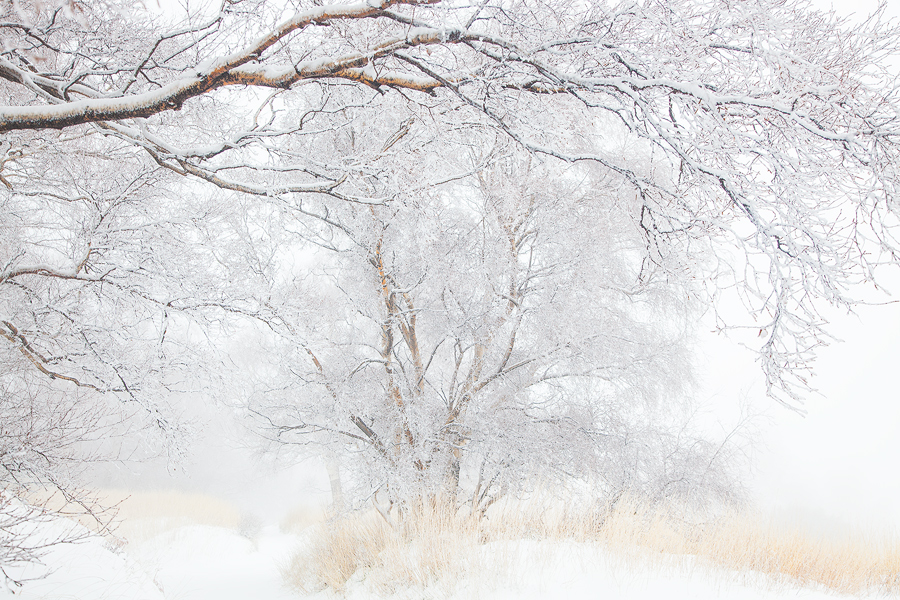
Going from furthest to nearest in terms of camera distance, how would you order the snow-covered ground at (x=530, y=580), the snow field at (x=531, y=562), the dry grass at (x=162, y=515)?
1. the dry grass at (x=162, y=515)
2. the snow field at (x=531, y=562)
3. the snow-covered ground at (x=530, y=580)

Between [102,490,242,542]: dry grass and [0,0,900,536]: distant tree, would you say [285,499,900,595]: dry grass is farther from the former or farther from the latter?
[102,490,242,542]: dry grass

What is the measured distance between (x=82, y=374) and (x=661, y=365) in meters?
6.35

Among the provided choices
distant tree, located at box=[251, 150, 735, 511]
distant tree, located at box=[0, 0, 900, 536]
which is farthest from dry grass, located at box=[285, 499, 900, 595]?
distant tree, located at box=[0, 0, 900, 536]

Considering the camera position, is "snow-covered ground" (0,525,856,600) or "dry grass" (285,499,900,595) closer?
"snow-covered ground" (0,525,856,600)

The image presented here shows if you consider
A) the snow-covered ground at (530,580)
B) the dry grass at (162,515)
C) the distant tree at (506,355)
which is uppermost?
the distant tree at (506,355)

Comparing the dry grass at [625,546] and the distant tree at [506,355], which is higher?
the distant tree at [506,355]

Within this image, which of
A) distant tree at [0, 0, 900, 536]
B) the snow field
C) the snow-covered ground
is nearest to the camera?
distant tree at [0, 0, 900, 536]

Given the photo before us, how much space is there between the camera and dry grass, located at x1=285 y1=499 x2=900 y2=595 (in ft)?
13.3

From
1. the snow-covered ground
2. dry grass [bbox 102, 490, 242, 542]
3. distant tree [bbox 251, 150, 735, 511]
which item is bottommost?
dry grass [bbox 102, 490, 242, 542]

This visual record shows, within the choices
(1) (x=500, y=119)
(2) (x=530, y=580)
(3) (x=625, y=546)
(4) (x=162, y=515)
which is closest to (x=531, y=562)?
(2) (x=530, y=580)

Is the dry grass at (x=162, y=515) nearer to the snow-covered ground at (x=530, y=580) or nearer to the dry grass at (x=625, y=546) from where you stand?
the snow-covered ground at (x=530, y=580)

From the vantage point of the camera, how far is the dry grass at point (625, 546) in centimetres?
405

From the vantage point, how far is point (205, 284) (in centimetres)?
387

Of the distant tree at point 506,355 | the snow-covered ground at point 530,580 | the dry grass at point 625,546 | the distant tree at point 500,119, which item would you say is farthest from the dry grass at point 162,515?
the distant tree at point 500,119
